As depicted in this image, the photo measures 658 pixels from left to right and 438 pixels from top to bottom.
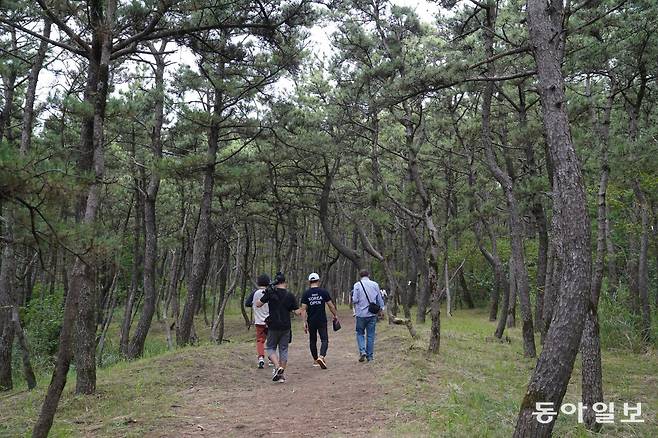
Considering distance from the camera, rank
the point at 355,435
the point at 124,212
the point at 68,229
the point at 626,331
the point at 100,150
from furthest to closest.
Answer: the point at 124,212 < the point at 626,331 < the point at 100,150 < the point at 355,435 < the point at 68,229

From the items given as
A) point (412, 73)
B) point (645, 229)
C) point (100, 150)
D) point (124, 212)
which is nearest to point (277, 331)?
point (100, 150)

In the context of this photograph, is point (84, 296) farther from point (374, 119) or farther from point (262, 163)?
point (374, 119)

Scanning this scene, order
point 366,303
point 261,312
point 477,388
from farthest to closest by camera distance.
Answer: point 366,303, point 261,312, point 477,388

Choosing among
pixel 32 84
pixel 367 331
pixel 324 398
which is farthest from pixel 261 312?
pixel 32 84

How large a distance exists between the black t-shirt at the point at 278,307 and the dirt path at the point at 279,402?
3.36 feet

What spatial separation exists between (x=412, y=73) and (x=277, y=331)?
4882 millimetres

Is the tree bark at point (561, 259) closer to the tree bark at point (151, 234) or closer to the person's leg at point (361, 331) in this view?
the person's leg at point (361, 331)

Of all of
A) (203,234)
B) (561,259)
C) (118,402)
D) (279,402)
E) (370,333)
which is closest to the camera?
(561,259)

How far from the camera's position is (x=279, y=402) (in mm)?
7656

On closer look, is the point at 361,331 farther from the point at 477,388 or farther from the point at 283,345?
the point at 477,388

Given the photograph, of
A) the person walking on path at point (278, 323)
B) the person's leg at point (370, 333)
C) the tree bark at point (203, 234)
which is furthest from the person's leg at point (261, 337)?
the tree bark at point (203, 234)

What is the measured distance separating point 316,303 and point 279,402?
2728mm

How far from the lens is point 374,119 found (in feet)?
50.7

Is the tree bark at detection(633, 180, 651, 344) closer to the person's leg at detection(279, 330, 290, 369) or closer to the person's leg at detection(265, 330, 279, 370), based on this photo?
the person's leg at detection(279, 330, 290, 369)
